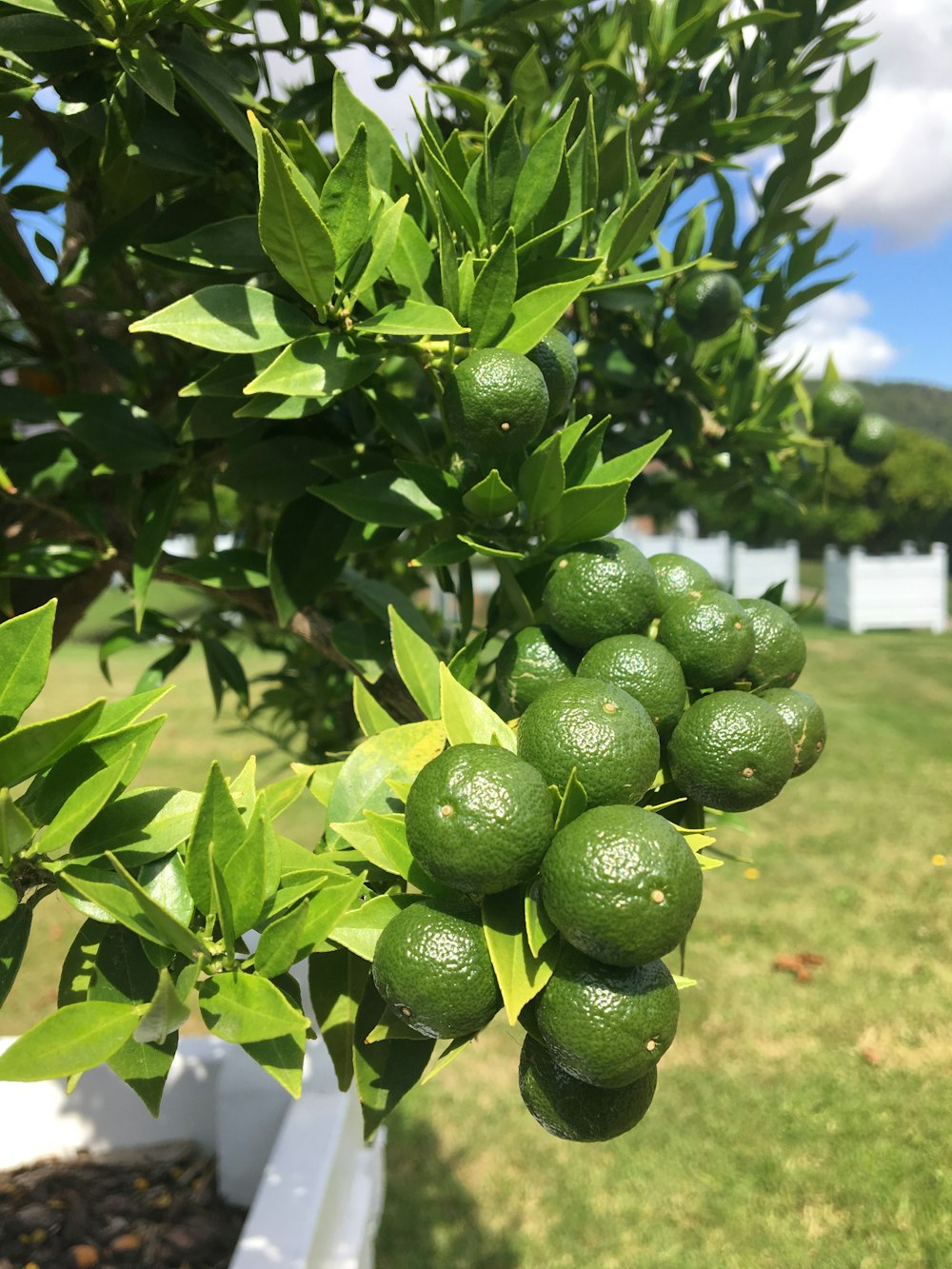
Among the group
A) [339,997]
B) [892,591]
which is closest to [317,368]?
[339,997]

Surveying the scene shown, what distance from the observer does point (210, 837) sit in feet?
2.06

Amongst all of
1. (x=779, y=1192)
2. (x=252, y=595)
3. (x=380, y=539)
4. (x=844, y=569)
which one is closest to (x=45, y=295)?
(x=252, y=595)

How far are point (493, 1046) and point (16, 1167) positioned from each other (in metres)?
1.79

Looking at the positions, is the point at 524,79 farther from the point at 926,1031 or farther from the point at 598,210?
the point at 926,1031

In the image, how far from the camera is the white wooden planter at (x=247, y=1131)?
1474 millimetres

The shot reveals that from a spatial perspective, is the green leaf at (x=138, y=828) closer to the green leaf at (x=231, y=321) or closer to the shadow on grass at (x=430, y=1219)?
the green leaf at (x=231, y=321)

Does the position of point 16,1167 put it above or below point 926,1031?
above

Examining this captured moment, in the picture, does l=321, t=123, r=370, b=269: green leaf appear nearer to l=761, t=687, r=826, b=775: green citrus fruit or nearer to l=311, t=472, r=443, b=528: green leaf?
l=311, t=472, r=443, b=528: green leaf

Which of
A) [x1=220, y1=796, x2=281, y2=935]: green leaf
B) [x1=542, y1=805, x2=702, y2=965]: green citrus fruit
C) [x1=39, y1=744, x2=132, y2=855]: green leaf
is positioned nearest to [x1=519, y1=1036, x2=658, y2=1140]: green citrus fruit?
[x1=542, y1=805, x2=702, y2=965]: green citrus fruit

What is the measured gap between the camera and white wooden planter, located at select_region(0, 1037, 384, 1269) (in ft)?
4.83

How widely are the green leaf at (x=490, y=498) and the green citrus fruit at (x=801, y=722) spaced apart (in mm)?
281

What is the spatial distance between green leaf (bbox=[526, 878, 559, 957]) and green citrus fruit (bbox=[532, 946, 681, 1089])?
25 mm

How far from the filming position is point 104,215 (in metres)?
1.05

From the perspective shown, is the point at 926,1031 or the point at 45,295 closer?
the point at 45,295
